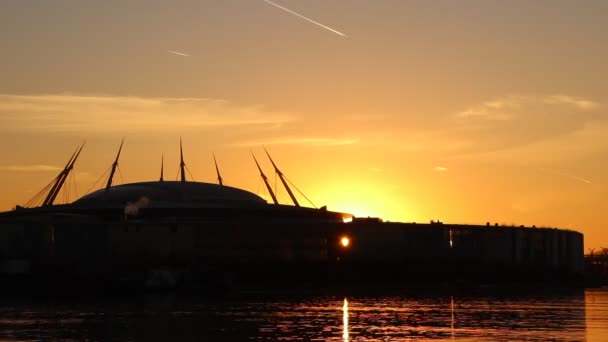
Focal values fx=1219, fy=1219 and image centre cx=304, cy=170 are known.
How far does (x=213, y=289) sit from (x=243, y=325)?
234ft

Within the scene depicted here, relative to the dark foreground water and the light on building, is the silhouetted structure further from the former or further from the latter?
the dark foreground water

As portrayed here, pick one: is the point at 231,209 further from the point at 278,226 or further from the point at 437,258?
the point at 437,258

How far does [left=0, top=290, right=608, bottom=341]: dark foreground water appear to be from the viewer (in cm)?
6969

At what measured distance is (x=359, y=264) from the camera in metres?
184

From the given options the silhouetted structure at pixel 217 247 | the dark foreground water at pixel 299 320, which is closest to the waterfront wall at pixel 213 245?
the silhouetted structure at pixel 217 247

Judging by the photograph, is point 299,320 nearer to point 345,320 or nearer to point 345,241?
point 345,320

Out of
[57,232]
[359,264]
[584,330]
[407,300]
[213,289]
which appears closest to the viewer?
[584,330]

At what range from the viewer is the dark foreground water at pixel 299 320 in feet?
229

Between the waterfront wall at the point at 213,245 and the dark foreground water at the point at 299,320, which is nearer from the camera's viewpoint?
the dark foreground water at the point at 299,320

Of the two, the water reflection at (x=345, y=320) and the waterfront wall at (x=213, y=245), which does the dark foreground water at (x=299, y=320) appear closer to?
the water reflection at (x=345, y=320)

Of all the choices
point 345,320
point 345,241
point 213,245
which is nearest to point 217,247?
point 213,245

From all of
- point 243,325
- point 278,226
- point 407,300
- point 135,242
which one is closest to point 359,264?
point 278,226

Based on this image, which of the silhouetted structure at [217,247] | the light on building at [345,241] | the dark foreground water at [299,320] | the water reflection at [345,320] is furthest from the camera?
the light on building at [345,241]

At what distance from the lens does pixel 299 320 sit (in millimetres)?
84938
